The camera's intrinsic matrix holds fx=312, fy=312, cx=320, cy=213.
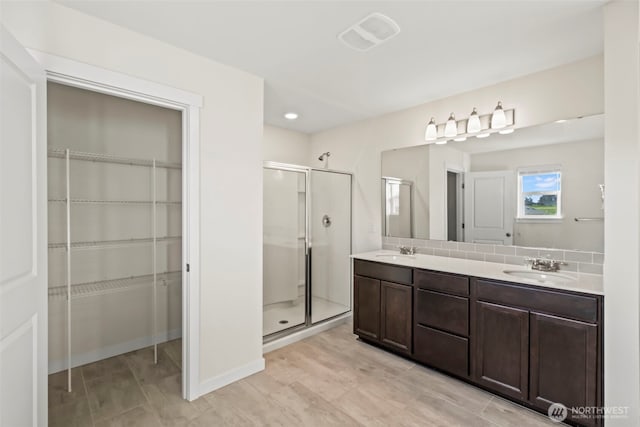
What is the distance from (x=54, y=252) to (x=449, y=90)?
12.2 feet

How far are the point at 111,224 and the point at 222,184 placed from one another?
1289 mm

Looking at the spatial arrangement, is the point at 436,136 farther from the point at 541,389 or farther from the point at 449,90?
the point at 541,389

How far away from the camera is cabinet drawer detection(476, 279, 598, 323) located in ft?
6.09

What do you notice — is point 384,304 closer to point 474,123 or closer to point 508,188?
point 508,188

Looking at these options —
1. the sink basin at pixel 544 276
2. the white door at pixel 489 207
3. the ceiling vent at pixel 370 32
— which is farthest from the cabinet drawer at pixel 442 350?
the ceiling vent at pixel 370 32

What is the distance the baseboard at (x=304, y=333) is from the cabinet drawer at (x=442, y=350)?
1.18 metres

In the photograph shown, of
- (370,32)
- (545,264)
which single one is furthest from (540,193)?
(370,32)

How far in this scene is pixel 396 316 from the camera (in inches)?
112

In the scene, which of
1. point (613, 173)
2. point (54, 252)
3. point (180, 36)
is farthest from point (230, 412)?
point (613, 173)

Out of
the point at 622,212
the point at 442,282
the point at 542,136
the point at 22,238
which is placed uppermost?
the point at 542,136

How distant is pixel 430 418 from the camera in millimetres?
2037

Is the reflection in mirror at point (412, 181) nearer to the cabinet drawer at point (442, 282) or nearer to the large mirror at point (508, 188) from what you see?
the large mirror at point (508, 188)

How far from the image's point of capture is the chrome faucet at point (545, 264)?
7.89 ft

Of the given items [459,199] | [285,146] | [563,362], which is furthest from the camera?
[285,146]
